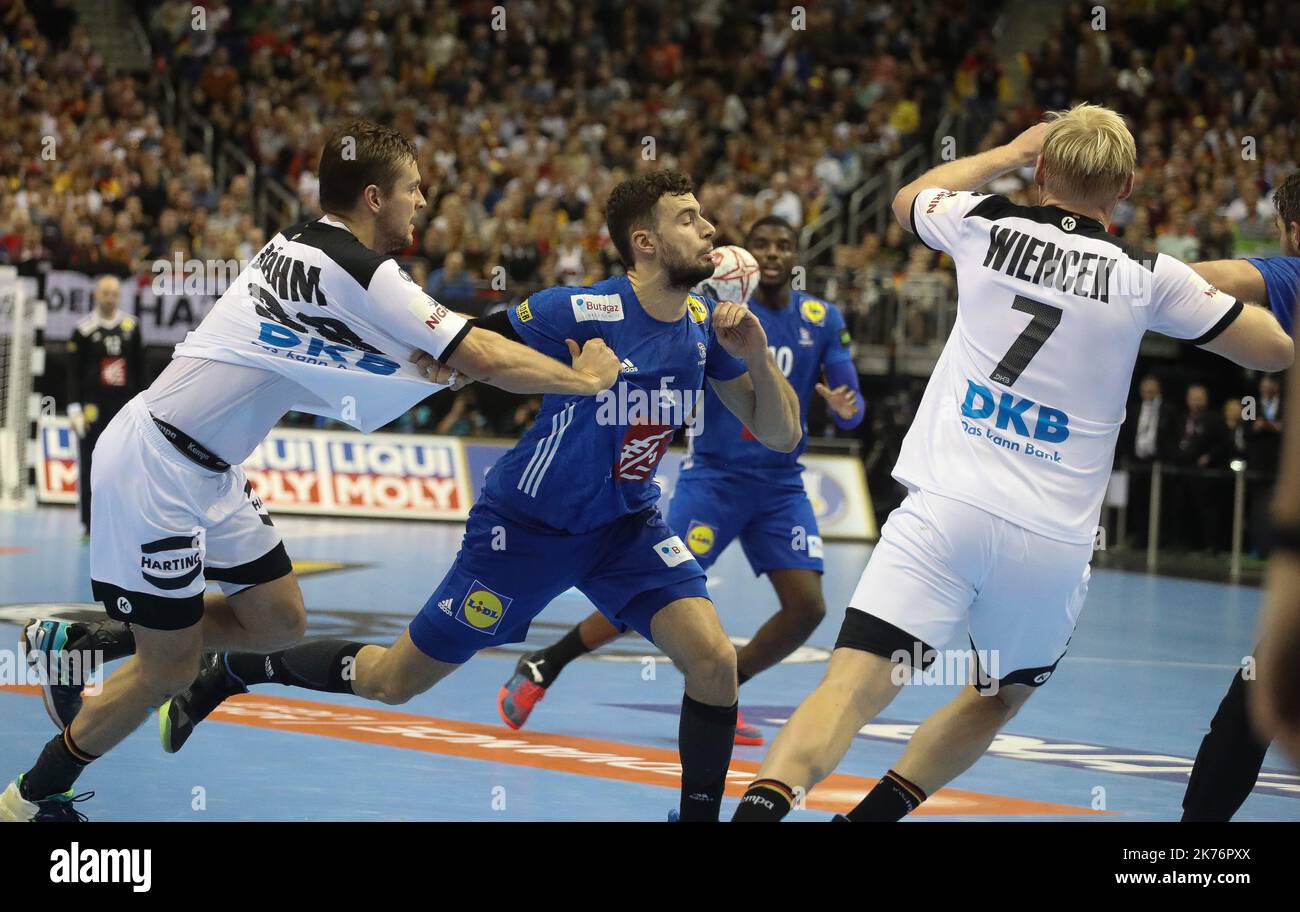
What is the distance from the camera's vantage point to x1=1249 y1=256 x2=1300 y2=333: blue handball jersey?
5.05 m

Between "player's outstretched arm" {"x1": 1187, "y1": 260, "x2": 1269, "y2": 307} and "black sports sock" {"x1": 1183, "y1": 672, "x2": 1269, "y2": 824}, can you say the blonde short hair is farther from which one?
"black sports sock" {"x1": 1183, "y1": 672, "x2": 1269, "y2": 824}

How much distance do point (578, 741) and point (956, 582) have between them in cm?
350

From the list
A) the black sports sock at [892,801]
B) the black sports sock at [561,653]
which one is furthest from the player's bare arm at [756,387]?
the black sports sock at [561,653]

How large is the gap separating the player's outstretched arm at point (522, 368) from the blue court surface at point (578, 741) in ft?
5.84

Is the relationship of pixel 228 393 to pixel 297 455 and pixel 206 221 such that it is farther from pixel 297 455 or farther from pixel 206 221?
pixel 206 221

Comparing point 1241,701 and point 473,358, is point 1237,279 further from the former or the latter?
point 473,358

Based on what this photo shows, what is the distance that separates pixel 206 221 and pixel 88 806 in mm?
15357

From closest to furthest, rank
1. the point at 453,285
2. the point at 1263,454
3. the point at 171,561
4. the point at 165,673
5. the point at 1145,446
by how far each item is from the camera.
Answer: the point at 171,561 → the point at 165,673 → the point at 1263,454 → the point at 1145,446 → the point at 453,285

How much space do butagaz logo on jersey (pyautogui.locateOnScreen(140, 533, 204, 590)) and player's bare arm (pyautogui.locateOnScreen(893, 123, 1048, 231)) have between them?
2511 millimetres

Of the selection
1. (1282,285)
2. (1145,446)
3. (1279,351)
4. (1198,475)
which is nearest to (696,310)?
(1282,285)

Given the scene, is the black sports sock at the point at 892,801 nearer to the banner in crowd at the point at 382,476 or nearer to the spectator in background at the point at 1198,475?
the banner in crowd at the point at 382,476

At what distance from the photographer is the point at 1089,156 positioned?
4570 mm

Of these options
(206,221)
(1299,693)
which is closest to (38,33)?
(206,221)
